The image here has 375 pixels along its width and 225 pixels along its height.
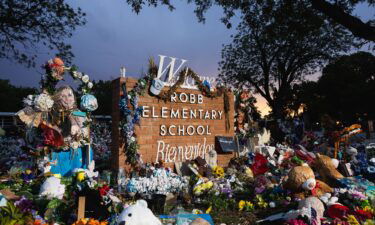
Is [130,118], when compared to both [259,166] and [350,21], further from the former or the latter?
[350,21]

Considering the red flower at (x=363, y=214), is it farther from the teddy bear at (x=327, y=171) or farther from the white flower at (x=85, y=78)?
the white flower at (x=85, y=78)

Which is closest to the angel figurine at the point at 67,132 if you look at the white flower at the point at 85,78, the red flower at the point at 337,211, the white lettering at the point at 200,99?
the white flower at the point at 85,78

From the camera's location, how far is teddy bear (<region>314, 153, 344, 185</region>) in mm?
6137

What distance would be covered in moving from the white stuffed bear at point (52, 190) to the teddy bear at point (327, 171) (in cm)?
559

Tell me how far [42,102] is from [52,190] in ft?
6.76

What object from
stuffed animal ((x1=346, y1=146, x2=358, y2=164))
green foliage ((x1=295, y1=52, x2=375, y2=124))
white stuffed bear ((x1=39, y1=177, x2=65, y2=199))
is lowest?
white stuffed bear ((x1=39, y1=177, x2=65, y2=199))

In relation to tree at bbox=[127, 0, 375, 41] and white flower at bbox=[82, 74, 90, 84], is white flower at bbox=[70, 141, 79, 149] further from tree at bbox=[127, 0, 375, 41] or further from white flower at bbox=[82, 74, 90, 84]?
tree at bbox=[127, 0, 375, 41]

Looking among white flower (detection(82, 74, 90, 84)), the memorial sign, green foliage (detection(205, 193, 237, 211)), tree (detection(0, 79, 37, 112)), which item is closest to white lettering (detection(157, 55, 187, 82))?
the memorial sign

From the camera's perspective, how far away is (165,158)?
679 cm

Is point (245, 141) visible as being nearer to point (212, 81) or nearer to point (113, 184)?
point (212, 81)

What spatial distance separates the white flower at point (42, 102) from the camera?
5.39 m

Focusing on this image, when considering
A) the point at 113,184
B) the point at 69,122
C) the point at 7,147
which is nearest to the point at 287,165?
the point at 113,184

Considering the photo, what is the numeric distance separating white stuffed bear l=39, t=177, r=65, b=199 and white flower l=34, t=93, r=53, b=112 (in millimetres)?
1806

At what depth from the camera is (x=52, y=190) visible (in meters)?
4.14
